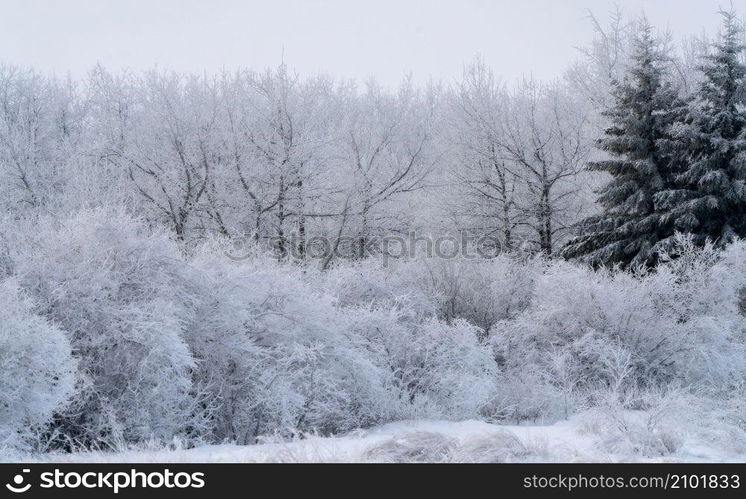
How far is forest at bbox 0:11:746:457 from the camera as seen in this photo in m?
10.3

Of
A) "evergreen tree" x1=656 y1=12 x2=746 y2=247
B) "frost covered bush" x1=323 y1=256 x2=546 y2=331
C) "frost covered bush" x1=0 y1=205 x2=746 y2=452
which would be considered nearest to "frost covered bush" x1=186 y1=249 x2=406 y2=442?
"frost covered bush" x1=0 y1=205 x2=746 y2=452

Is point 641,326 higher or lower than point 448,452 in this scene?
higher

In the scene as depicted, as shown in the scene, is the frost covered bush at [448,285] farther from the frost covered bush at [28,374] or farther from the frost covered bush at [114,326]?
the frost covered bush at [28,374]

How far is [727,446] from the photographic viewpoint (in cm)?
711

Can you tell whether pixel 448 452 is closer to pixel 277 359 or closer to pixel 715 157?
pixel 277 359

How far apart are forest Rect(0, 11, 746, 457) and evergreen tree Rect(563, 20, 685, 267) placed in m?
0.07

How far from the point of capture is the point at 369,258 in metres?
20.8

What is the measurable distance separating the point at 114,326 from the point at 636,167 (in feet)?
46.6

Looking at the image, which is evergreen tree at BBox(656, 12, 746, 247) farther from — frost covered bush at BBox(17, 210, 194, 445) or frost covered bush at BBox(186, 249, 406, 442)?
frost covered bush at BBox(17, 210, 194, 445)

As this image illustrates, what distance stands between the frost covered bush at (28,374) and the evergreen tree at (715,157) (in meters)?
14.1
